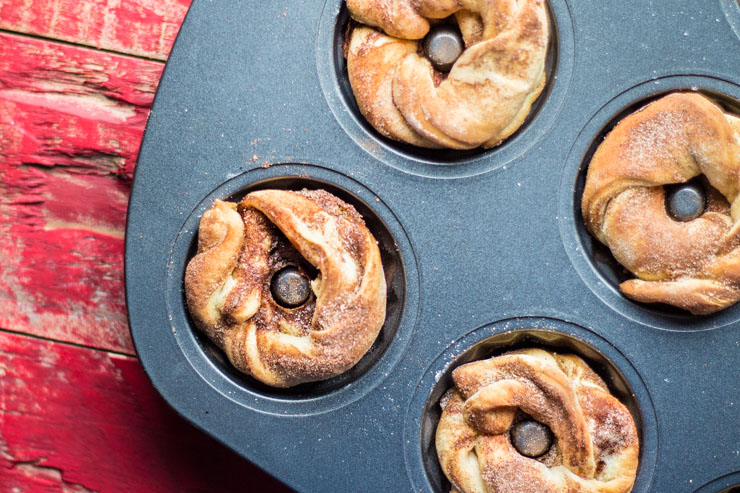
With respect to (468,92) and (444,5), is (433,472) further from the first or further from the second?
(444,5)

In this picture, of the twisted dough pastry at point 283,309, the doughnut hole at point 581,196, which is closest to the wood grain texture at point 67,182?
the twisted dough pastry at point 283,309

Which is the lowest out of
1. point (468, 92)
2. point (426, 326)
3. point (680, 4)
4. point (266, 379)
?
point (266, 379)

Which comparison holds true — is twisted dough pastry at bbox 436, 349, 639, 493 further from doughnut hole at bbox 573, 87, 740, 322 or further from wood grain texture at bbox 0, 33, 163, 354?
wood grain texture at bbox 0, 33, 163, 354

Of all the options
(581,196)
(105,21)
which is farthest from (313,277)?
(105,21)

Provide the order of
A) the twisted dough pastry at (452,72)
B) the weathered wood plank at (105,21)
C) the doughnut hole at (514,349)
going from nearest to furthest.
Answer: the twisted dough pastry at (452,72)
the doughnut hole at (514,349)
the weathered wood plank at (105,21)

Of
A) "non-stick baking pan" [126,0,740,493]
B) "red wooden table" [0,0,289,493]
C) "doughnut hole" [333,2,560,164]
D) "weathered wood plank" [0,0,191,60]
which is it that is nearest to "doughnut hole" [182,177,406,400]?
"non-stick baking pan" [126,0,740,493]

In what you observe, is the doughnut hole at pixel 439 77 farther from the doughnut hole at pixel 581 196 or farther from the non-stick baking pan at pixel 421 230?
the doughnut hole at pixel 581 196

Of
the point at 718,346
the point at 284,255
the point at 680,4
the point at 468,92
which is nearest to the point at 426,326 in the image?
the point at 284,255
